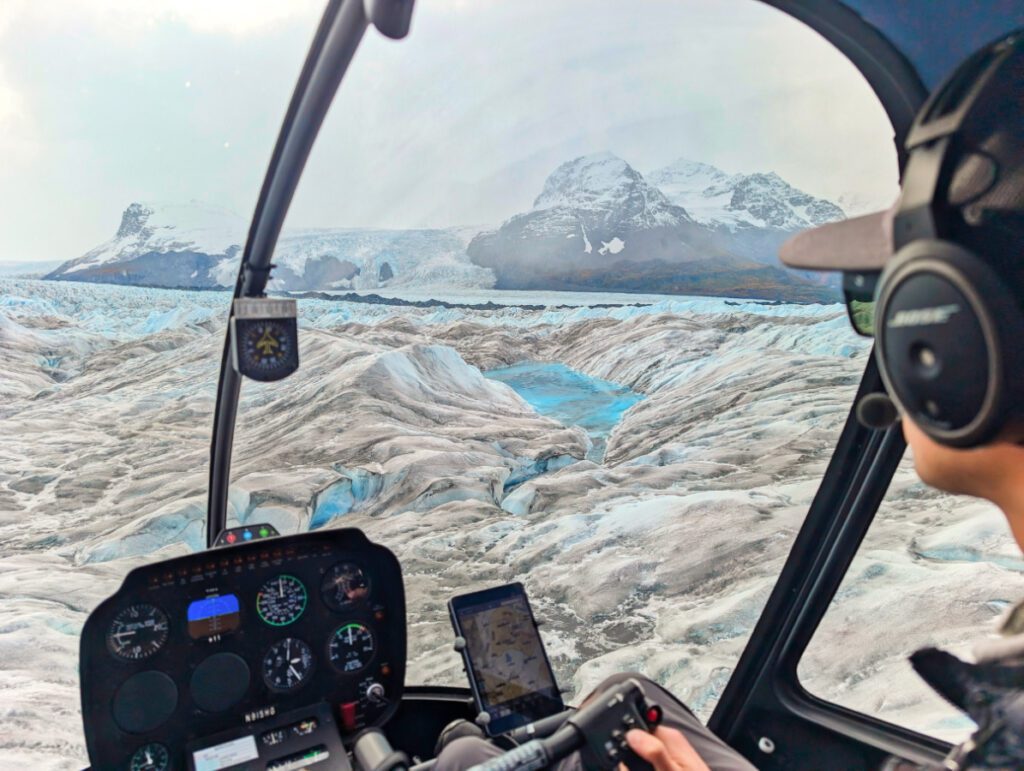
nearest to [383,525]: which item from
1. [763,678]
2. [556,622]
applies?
[556,622]

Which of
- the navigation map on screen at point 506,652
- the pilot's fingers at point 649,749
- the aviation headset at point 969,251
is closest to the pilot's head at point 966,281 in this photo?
the aviation headset at point 969,251

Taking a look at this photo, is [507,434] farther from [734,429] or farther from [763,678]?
[763,678]

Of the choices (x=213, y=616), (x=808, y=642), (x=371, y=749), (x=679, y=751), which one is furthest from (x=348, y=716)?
(x=808, y=642)

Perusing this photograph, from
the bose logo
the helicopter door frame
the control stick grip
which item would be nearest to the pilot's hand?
the control stick grip

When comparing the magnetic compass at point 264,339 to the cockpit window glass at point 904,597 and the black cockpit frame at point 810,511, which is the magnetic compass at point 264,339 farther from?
the cockpit window glass at point 904,597

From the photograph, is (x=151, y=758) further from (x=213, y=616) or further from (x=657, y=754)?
(x=657, y=754)
